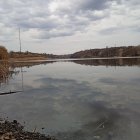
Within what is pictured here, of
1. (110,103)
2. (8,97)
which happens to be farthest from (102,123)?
(8,97)

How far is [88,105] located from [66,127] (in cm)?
480

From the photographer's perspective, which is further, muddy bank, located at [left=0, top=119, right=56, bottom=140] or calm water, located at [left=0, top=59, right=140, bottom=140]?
calm water, located at [left=0, top=59, right=140, bottom=140]

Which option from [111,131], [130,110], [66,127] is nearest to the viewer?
[111,131]

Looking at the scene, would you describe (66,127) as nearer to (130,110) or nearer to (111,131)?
(111,131)

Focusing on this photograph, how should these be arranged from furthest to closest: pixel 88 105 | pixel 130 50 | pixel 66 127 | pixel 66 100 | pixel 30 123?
pixel 130 50 → pixel 66 100 → pixel 88 105 → pixel 30 123 → pixel 66 127

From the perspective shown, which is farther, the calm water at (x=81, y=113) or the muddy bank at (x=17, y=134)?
the calm water at (x=81, y=113)

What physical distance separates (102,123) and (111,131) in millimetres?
1269

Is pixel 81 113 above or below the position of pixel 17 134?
below

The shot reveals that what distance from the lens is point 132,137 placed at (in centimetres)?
1085

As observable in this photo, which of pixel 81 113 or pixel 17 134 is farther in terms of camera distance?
pixel 81 113

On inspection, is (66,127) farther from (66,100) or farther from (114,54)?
(114,54)

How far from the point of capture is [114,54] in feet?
604

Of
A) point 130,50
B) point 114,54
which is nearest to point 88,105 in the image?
point 130,50

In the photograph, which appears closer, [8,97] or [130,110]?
[130,110]
